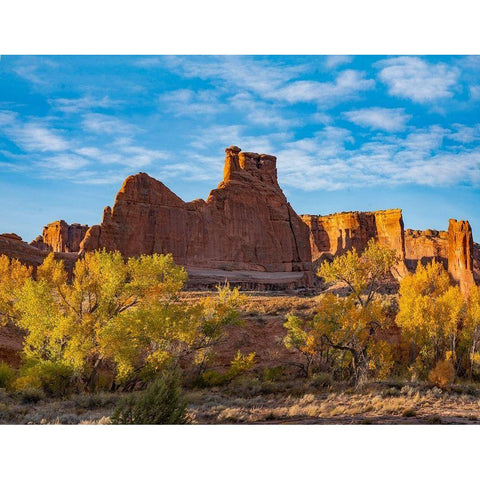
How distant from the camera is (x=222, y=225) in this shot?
73.4 meters

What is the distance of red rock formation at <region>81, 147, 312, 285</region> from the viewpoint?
64.0 m

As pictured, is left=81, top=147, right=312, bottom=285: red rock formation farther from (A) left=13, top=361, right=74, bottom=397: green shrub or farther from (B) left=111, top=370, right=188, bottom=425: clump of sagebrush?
(B) left=111, top=370, right=188, bottom=425: clump of sagebrush

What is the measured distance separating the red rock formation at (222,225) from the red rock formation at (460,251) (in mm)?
21359

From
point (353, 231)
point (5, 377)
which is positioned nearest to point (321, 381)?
point (5, 377)

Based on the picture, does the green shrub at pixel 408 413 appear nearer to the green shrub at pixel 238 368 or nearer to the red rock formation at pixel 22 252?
the green shrub at pixel 238 368

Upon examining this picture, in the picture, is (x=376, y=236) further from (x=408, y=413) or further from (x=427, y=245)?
(x=408, y=413)

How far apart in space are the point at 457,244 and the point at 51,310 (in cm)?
4951

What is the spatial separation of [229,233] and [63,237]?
169ft

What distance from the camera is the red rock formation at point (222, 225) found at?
210ft

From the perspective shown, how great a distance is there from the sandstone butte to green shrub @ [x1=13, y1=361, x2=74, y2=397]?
33.4 m

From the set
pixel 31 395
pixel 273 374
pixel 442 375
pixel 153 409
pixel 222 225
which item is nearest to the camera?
pixel 153 409

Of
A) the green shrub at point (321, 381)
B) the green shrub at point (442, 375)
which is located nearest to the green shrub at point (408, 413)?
the green shrub at point (321, 381)
